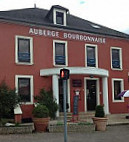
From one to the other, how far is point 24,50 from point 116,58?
8.18 meters

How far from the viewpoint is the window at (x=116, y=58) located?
71.8ft

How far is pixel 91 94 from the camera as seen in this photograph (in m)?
20.6

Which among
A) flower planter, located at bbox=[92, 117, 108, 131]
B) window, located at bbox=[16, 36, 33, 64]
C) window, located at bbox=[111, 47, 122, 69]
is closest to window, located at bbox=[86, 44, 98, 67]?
window, located at bbox=[111, 47, 122, 69]

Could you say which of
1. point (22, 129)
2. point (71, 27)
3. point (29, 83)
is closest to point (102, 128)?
point (22, 129)

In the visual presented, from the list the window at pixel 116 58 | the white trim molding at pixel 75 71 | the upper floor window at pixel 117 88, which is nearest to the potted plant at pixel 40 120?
the white trim molding at pixel 75 71

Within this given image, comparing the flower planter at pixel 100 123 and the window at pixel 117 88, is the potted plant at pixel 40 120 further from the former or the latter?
the window at pixel 117 88

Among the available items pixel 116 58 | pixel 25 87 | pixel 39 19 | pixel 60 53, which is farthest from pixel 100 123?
pixel 39 19

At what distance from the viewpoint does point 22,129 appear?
12.4 m

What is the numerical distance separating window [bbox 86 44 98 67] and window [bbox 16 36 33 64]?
474 centimetres

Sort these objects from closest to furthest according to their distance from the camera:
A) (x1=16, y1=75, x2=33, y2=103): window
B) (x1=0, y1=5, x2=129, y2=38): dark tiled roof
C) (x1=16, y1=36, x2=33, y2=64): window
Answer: (x1=16, y1=75, x2=33, y2=103): window
(x1=16, y1=36, x2=33, y2=64): window
(x1=0, y1=5, x2=129, y2=38): dark tiled roof

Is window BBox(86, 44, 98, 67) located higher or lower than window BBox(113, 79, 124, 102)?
higher

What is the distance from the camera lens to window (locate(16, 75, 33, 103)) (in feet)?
58.9

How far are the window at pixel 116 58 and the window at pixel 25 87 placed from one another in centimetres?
740

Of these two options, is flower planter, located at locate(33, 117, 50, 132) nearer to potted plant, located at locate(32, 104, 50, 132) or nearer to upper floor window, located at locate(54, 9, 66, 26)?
potted plant, located at locate(32, 104, 50, 132)
